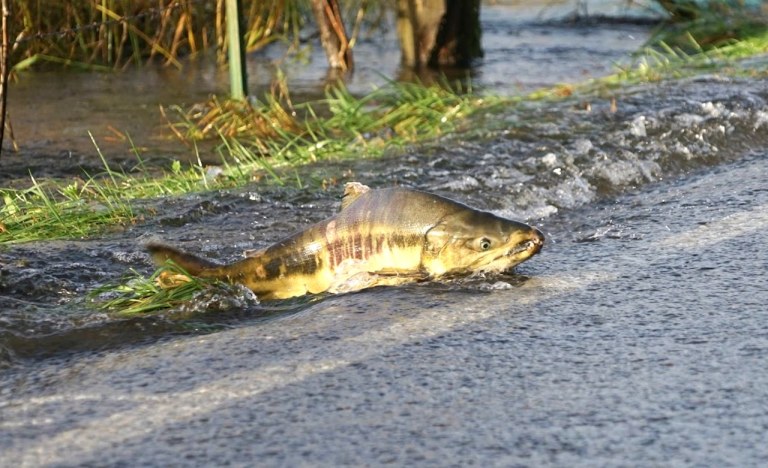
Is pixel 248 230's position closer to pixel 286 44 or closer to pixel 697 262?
pixel 697 262

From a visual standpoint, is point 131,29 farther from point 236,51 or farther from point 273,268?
point 273,268

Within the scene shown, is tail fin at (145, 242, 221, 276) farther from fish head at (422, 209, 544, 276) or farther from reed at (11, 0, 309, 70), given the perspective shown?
reed at (11, 0, 309, 70)

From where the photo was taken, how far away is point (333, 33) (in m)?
8.31

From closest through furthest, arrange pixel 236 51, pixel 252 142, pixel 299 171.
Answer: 1. pixel 299 171
2. pixel 252 142
3. pixel 236 51

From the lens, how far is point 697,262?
3842 millimetres

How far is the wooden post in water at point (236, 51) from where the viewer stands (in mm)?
6652

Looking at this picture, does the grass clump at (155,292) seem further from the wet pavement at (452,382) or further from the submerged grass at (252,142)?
the wet pavement at (452,382)

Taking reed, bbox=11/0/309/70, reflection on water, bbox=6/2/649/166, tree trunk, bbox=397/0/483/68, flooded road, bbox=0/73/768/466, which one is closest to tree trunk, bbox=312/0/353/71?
reflection on water, bbox=6/2/649/166

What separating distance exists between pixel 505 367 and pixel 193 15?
20.4ft

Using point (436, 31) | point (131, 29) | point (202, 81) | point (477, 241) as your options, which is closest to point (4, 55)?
point (477, 241)

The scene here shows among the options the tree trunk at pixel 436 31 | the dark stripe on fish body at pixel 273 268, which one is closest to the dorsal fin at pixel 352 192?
the dark stripe on fish body at pixel 273 268

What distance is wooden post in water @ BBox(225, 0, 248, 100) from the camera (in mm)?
6652

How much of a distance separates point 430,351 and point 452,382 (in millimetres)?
230

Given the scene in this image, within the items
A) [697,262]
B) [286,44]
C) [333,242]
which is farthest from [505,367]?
[286,44]
